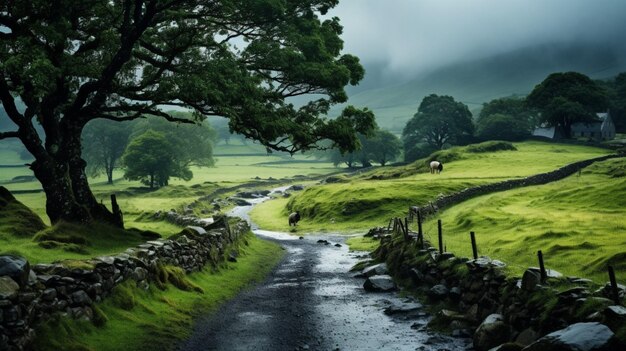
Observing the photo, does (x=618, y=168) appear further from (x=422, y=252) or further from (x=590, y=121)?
(x=590, y=121)

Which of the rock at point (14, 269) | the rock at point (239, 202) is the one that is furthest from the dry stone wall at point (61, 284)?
the rock at point (239, 202)

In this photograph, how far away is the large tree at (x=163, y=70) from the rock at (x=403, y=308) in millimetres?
10448

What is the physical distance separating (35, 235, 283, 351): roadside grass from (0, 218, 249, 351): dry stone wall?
1.05 ft

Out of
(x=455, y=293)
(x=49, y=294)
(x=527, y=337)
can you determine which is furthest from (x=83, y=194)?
(x=527, y=337)

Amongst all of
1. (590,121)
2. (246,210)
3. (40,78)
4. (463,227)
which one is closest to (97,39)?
(40,78)

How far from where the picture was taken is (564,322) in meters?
11.5

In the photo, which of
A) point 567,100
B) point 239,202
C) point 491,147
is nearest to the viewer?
point 239,202

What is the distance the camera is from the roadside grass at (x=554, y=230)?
18297 millimetres

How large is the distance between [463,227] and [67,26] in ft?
89.5

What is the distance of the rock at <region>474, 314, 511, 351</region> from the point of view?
13297mm

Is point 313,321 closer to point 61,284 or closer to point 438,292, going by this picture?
point 438,292

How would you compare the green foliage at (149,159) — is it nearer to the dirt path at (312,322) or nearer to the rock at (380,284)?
the dirt path at (312,322)

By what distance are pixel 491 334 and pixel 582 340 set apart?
13.3ft

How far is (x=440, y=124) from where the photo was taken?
132750 mm
